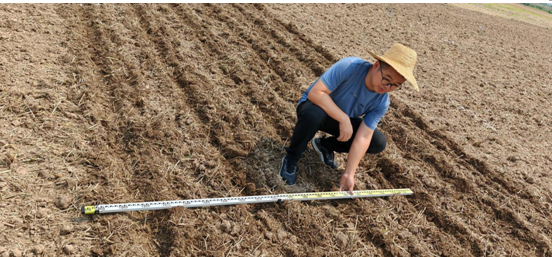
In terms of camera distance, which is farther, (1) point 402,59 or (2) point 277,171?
(2) point 277,171

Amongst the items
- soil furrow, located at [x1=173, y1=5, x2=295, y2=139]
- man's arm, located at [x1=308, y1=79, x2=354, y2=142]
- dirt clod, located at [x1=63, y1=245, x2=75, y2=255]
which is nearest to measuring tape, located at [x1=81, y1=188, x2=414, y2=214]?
dirt clod, located at [x1=63, y1=245, x2=75, y2=255]

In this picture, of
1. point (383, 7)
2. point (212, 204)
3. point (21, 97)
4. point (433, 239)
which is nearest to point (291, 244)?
point (212, 204)

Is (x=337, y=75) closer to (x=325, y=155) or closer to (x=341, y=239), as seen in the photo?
(x=325, y=155)

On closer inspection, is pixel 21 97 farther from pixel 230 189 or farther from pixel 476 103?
pixel 476 103

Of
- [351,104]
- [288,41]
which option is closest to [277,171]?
[351,104]

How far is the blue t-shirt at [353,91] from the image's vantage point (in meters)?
3.10

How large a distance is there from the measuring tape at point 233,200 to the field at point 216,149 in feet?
0.19

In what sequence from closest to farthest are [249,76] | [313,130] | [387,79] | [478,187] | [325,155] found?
[387,79] → [313,130] → [325,155] → [478,187] → [249,76]

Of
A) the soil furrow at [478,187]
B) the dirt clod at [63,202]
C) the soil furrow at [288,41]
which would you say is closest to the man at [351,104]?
the soil furrow at [478,187]

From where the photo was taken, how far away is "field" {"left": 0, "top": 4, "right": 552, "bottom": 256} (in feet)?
A: 9.34

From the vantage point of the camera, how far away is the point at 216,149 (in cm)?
364

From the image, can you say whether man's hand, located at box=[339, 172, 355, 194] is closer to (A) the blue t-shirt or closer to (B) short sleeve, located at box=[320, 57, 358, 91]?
(A) the blue t-shirt

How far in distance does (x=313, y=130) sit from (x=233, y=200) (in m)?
0.93

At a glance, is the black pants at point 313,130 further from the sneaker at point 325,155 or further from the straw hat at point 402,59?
the straw hat at point 402,59
